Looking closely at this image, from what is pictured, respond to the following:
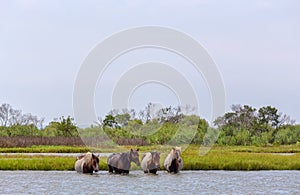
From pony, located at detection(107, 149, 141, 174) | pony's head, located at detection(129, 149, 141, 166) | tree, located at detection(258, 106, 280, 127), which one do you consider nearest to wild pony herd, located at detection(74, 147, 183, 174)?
pony, located at detection(107, 149, 141, 174)

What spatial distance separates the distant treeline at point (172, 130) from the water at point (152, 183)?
22.8 metres

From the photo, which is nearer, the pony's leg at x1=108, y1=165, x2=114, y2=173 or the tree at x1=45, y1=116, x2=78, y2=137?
the pony's leg at x1=108, y1=165, x2=114, y2=173

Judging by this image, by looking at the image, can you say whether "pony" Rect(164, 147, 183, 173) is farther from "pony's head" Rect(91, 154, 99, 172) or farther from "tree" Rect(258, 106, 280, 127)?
"tree" Rect(258, 106, 280, 127)

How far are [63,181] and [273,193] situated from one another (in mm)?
7334

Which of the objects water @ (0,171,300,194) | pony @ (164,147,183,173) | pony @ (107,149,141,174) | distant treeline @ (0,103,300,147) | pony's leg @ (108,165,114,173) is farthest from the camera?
distant treeline @ (0,103,300,147)

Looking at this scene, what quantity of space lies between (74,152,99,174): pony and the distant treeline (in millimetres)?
21425

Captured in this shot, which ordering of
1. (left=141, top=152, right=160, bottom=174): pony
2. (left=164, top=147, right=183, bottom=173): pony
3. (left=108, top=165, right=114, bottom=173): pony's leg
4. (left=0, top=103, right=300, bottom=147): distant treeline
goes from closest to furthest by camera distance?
1. (left=141, top=152, right=160, bottom=174): pony
2. (left=164, top=147, right=183, bottom=173): pony
3. (left=108, top=165, right=114, bottom=173): pony's leg
4. (left=0, top=103, right=300, bottom=147): distant treeline

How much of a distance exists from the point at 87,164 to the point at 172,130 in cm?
2584

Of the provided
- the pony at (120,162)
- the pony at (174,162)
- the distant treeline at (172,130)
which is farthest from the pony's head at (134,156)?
the distant treeline at (172,130)

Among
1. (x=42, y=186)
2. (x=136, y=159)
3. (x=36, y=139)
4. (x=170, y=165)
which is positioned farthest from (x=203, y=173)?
(x=36, y=139)

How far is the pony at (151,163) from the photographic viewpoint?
25.3 metres

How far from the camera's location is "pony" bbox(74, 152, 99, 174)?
25297 millimetres

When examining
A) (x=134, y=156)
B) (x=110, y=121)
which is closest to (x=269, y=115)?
(x=110, y=121)

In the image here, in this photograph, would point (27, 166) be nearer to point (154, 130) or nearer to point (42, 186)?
point (42, 186)
